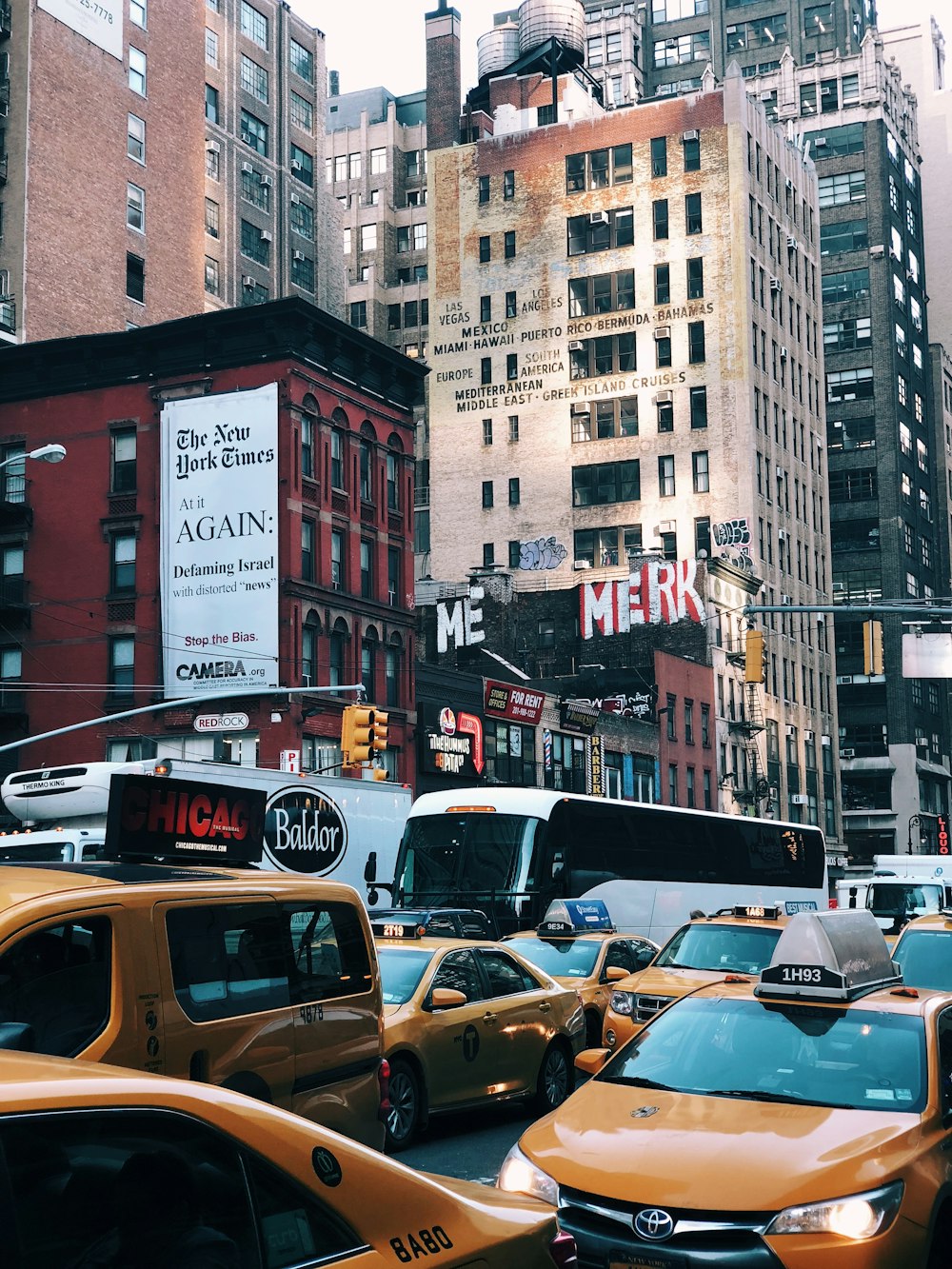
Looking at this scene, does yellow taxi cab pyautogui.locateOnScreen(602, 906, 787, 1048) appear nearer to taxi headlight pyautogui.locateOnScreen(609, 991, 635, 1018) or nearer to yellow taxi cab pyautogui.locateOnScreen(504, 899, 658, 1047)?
yellow taxi cab pyautogui.locateOnScreen(504, 899, 658, 1047)

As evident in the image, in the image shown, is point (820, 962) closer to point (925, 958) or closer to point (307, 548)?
point (925, 958)

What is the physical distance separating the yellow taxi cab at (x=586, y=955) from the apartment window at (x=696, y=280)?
244 ft

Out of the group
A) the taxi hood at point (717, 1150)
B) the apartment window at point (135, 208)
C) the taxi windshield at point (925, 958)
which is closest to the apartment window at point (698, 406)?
the apartment window at point (135, 208)

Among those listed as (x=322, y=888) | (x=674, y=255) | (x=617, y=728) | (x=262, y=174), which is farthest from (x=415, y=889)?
(x=674, y=255)

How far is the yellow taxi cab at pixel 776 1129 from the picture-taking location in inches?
275

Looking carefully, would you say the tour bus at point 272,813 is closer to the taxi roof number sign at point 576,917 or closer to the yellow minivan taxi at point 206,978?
the taxi roof number sign at point 576,917

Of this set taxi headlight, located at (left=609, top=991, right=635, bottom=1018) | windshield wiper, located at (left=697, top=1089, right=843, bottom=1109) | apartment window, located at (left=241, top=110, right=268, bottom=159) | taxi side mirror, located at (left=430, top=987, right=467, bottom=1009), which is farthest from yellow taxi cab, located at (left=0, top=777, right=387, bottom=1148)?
apartment window, located at (left=241, top=110, right=268, bottom=159)

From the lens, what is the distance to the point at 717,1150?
7461mm

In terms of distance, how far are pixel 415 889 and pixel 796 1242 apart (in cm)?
2541

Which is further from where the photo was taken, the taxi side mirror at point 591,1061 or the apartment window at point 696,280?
the apartment window at point 696,280

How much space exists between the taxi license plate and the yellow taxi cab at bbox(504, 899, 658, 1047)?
1118 centimetres

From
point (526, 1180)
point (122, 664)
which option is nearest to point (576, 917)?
point (526, 1180)

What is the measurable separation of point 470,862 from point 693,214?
68.6m

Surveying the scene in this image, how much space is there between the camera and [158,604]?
53.1m
